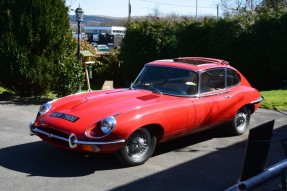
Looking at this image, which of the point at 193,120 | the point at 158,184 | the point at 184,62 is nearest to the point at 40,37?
the point at 184,62

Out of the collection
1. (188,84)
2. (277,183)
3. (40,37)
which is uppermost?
(40,37)

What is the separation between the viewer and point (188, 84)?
6418mm

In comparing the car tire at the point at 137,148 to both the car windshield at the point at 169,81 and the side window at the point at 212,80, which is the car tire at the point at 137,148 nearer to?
the car windshield at the point at 169,81

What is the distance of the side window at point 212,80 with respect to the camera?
657 centimetres

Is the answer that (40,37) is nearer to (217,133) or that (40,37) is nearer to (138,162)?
(217,133)

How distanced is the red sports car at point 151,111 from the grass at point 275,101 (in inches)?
104

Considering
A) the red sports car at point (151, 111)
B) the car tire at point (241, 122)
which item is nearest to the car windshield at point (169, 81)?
the red sports car at point (151, 111)

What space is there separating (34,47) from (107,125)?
619cm

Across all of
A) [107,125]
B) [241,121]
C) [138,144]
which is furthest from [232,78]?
[107,125]

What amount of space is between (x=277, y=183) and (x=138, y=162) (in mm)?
1798

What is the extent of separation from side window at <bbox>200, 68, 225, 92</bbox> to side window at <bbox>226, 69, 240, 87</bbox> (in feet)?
0.52

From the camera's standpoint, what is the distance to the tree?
10.4 metres

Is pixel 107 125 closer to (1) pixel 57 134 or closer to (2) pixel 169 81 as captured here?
(1) pixel 57 134

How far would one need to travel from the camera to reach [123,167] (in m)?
5.43
